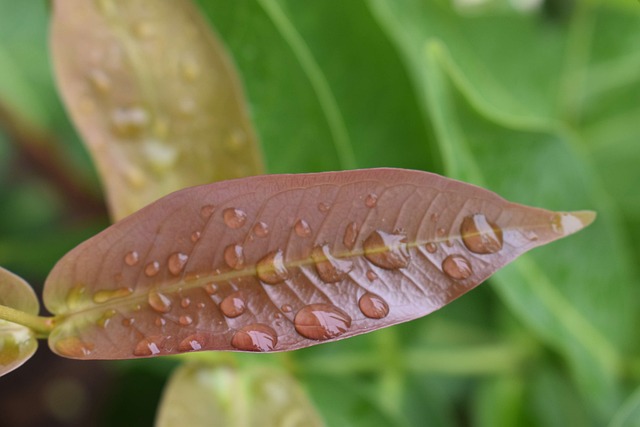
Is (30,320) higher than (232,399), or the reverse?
(30,320)

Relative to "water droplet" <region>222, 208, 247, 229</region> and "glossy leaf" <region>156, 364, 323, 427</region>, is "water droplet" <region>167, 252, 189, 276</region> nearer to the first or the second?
"water droplet" <region>222, 208, 247, 229</region>

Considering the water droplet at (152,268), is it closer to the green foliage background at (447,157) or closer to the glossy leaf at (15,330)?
the glossy leaf at (15,330)

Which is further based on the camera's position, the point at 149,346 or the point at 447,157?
the point at 447,157

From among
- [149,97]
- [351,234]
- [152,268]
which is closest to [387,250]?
[351,234]

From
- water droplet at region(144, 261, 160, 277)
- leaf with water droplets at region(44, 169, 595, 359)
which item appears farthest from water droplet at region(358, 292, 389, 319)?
water droplet at region(144, 261, 160, 277)

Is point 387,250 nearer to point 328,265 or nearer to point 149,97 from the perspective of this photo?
point 328,265

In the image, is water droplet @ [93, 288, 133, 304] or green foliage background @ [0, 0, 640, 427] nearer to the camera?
water droplet @ [93, 288, 133, 304]
